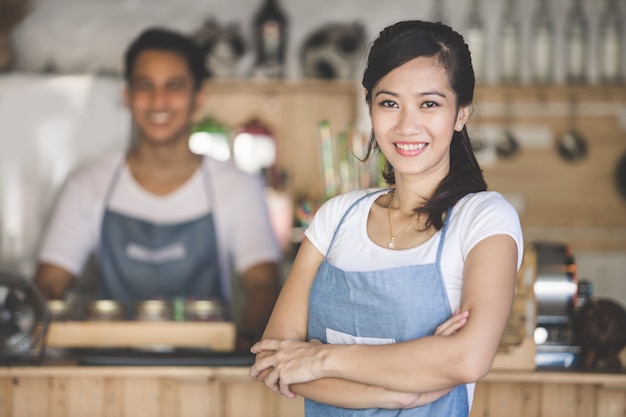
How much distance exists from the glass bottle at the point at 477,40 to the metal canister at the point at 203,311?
8.69 feet

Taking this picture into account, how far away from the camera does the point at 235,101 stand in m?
5.16

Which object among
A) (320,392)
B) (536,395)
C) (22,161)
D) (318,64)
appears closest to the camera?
(320,392)

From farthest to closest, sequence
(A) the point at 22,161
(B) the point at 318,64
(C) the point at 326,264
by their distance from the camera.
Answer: (B) the point at 318,64 → (A) the point at 22,161 → (C) the point at 326,264

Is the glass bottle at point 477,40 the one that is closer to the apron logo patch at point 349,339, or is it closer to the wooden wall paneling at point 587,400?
the wooden wall paneling at point 587,400

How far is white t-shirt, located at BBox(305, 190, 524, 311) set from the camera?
1687 mm

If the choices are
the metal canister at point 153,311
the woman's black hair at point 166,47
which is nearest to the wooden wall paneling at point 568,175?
the woman's black hair at point 166,47

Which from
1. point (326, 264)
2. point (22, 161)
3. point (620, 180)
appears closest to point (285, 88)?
point (22, 161)

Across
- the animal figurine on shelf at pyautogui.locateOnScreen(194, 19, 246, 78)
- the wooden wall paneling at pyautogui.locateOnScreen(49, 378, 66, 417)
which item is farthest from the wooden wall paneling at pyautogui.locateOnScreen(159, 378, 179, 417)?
the animal figurine on shelf at pyautogui.locateOnScreen(194, 19, 246, 78)

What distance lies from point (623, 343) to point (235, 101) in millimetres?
3036

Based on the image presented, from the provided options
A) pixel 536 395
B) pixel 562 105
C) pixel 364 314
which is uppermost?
pixel 562 105

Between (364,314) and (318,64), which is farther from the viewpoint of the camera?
(318,64)

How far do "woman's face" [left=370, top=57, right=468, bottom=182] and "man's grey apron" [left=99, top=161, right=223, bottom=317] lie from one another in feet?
7.41

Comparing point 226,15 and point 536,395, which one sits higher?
point 226,15

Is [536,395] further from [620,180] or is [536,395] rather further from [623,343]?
[620,180]
